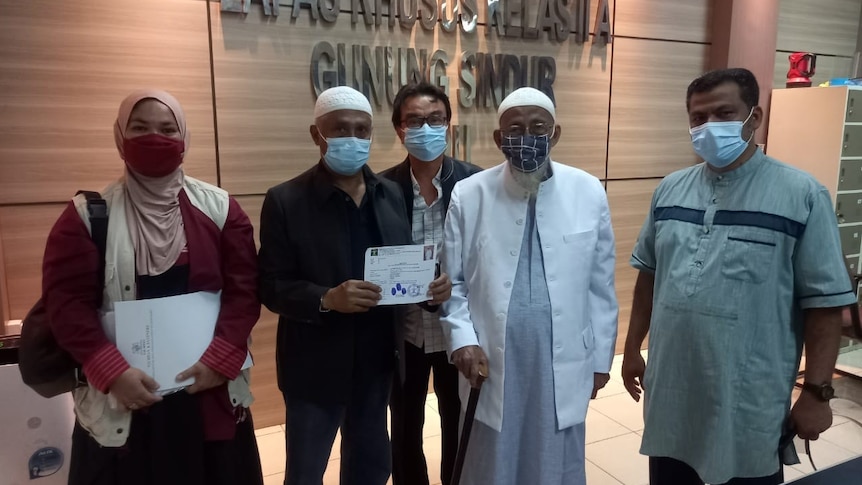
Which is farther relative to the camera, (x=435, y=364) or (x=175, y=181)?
(x=435, y=364)

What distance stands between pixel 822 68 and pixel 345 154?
16.7 ft

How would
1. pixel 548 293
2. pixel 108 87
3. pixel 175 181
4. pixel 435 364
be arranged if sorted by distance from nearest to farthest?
pixel 175 181 → pixel 548 293 → pixel 435 364 → pixel 108 87

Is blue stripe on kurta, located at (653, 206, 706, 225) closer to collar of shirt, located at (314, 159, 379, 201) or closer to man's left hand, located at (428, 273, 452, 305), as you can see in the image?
man's left hand, located at (428, 273, 452, 305)

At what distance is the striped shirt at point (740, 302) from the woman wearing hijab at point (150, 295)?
4.24 feet

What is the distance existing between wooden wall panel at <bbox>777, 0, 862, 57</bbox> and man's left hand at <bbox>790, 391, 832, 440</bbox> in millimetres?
4176

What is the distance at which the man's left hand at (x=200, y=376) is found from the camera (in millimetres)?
1557

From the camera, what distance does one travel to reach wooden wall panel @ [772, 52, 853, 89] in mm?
4855

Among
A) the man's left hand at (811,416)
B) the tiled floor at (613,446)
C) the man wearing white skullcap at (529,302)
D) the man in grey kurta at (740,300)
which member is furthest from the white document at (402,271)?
the tiled floor at (613,446)

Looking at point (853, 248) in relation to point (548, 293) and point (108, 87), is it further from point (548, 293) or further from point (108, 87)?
point (108, 87)

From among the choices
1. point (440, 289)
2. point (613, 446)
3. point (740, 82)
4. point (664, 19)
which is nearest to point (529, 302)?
point (440, 289)

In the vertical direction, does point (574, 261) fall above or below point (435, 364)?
above

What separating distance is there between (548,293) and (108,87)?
2189mm

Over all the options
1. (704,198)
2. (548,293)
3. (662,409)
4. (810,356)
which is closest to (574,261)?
(548,293)

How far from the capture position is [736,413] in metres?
1.67
